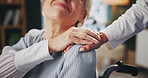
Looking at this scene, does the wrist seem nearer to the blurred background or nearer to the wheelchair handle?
the wheelchair handle

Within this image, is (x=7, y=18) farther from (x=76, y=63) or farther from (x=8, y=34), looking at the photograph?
(x=76, y=63)

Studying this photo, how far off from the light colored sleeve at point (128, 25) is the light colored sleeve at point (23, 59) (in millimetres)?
358

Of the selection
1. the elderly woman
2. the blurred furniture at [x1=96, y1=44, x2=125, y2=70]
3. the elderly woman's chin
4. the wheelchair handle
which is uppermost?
the elderly woman's chin

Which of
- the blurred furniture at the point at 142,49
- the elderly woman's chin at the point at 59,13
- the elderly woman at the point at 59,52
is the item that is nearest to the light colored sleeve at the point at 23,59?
the elderly woman at the point at 59,52

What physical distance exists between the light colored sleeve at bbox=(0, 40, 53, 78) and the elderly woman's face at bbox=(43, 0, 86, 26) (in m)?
0.16

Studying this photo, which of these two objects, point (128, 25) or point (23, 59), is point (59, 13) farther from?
point (128, 25)

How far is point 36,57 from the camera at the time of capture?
0.87 meters

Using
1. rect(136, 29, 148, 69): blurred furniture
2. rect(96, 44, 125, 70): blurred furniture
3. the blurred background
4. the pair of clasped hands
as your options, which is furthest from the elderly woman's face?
rect(96, 44, 125, 70): blurred furniture

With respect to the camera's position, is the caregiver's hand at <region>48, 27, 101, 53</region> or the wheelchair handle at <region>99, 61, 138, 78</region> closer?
the caregiver's hand at <region>48, 27, 101, 53</region>

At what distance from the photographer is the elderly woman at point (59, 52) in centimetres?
79

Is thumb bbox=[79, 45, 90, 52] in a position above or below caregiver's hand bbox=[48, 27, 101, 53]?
below

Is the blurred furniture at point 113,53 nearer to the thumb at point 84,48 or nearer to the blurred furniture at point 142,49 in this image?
the blurred furniture at point 142,49

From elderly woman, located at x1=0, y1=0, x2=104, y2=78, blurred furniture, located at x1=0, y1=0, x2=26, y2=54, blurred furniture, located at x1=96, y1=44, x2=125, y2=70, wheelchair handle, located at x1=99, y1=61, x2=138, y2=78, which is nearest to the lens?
elderly woman, located at x1=0, y1=0, x2=104, y2=78

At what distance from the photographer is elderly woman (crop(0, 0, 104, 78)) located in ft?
2.61
